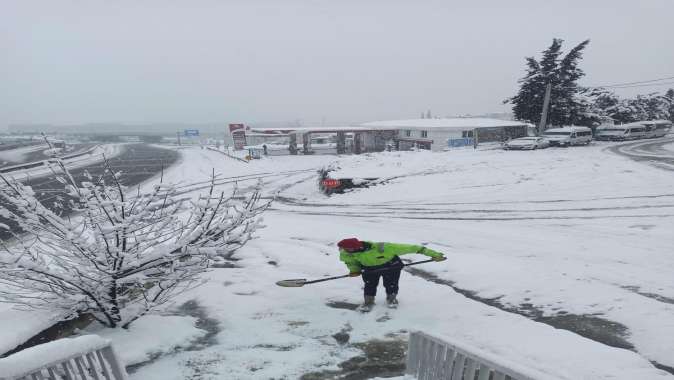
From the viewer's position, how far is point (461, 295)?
7098 mm

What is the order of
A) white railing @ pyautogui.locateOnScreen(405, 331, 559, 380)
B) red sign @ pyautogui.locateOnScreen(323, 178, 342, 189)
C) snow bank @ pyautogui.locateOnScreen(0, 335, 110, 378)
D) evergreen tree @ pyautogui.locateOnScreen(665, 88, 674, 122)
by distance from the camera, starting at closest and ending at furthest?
snow bank @ pyautogui.locateOnScreen(0, 335, 110, 378)
white railing @ pyautogui.locateOnScreen(405, 331, 559, 380)
red sign @ pyautogui.locateOnScreen(323, 178, 342, 189)
evergreen tree @ pyautogui.locateOnScreen(665, 88, 674, 122)

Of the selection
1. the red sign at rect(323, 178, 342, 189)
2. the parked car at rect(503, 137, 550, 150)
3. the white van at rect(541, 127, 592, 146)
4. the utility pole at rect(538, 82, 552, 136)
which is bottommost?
the red sign at rect(323, 178, 342, 189)

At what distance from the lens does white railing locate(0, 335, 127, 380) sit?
10.3 ft

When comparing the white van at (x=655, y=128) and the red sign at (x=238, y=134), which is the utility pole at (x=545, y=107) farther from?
the red sign at (x=238, y=134)

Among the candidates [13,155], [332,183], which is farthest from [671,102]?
[13,155]

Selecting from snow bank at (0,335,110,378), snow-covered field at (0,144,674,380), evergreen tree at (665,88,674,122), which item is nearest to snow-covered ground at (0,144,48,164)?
snow-covered field at (0,144,674,380)

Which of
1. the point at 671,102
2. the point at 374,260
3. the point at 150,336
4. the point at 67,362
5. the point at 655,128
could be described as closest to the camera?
the point at 67,362

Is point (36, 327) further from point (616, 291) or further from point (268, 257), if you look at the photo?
point (616, 291)

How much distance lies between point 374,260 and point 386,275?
39 cm

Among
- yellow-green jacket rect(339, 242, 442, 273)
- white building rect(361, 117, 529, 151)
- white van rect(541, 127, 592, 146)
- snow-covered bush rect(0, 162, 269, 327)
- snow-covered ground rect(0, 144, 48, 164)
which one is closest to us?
snow-covered bush rect(0, 162, 269, 327)

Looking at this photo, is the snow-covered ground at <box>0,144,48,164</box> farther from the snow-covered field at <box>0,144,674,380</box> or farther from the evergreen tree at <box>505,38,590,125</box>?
the evergreen tree at <box>505,38,590,125</box>

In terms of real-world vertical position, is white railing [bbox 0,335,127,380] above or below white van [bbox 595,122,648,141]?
below

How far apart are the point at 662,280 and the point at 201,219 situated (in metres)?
8.15

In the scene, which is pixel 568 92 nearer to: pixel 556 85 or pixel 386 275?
pixel 556 85
